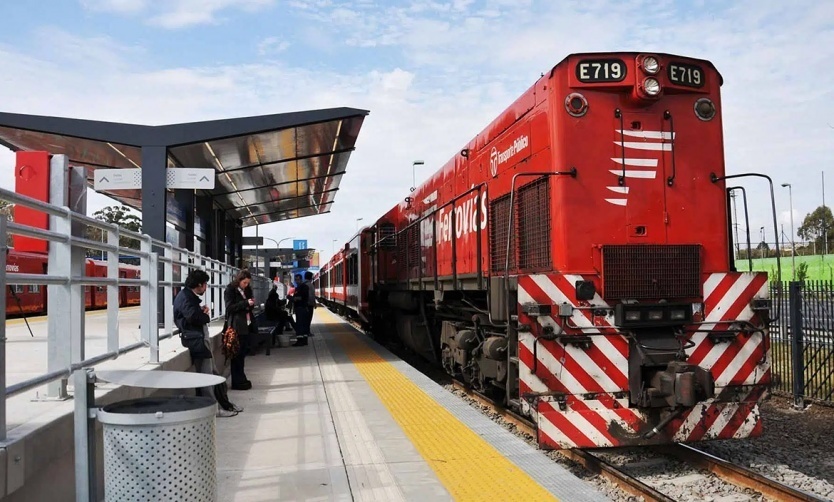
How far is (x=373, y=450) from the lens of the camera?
5.55 meters

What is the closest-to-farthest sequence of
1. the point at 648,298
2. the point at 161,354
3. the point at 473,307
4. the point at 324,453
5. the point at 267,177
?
the point at 324,453 < the point at 648,298 < the point at 161,354 < the point at 473,307 < the point at 267,177

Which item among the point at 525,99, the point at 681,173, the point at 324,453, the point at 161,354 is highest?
the point at 525,99

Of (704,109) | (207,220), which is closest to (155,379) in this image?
(704,109)

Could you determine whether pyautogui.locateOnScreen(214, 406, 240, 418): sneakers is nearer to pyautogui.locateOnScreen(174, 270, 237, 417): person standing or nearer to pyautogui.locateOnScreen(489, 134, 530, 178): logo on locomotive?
pyautogui.locateOnScreen(174, 270, 237, 417): person standing

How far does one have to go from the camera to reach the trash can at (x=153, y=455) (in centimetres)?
281

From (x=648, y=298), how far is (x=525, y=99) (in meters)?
2.49

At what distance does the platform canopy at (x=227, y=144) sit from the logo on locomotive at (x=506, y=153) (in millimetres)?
3763

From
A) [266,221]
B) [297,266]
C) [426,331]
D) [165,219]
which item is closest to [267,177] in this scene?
[165,219]

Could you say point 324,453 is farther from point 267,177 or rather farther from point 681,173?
point 267,177

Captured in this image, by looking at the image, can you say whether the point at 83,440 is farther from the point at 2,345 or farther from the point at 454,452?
the point at 454,452

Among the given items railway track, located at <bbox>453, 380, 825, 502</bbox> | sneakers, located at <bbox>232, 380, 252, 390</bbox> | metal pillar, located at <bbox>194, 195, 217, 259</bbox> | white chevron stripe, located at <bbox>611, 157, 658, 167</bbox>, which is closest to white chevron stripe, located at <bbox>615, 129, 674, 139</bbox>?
white chevron stripe, located at <bbox>611, 157, 658, 167</bbox>

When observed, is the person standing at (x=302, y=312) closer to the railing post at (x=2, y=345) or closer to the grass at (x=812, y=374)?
the grass at (x=812, y=374)

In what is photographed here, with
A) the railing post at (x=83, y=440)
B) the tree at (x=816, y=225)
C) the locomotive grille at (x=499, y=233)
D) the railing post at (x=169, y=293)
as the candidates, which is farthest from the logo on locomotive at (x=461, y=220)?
the tree at (x=816, y=225)

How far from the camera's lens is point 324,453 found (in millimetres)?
5594
